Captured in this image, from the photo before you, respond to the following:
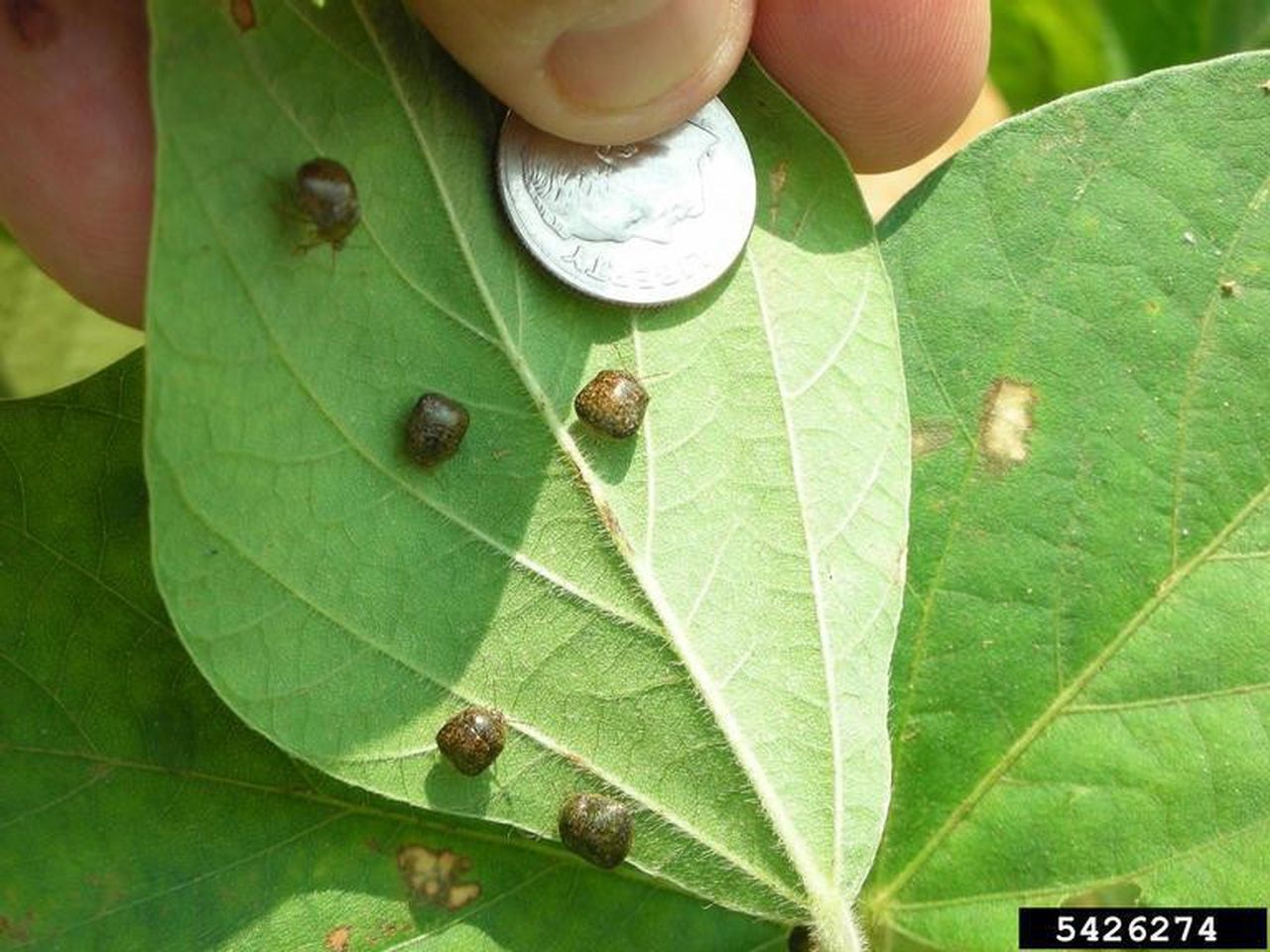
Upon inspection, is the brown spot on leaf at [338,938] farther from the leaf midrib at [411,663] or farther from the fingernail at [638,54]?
the fingernail at [638,54]

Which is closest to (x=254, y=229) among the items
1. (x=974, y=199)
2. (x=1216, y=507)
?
(x=974, y=199)

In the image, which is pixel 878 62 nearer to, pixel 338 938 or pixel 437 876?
pixel 437 876

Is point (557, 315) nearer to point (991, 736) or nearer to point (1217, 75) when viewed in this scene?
point (991, 736)

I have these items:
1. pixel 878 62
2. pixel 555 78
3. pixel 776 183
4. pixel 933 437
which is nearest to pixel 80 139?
pixel 555 78

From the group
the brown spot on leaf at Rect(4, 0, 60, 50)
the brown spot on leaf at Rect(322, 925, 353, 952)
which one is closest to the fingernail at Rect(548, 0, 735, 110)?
the brown spot on leaf at Rect(4, 0, 60, 50)

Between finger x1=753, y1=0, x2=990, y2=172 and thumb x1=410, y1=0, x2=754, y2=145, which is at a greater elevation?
thumb x1=410, y1=0, x2=754, y2=145

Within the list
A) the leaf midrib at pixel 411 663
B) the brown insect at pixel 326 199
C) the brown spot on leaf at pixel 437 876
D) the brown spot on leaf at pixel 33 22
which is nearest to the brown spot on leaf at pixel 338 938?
the brown spot on leaf at pixel 437 876

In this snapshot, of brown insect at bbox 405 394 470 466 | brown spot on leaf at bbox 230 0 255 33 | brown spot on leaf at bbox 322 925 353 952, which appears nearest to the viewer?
brown spot on leaf at bbox 230 0 255 33

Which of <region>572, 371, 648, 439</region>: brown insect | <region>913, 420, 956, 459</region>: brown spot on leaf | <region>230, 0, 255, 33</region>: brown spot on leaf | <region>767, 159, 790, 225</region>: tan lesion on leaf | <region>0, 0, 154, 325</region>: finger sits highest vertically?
<region>230, 0, 255, 33</region>: brown spot on leaf

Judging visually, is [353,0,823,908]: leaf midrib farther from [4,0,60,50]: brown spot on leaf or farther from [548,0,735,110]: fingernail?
[4,0,60,50]: brown spot on leaf
